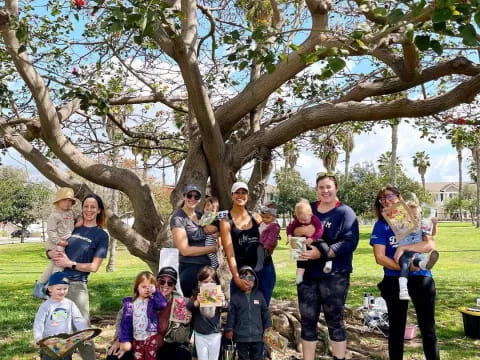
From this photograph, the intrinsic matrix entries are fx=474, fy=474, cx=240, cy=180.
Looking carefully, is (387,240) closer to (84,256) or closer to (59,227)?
(84,256)

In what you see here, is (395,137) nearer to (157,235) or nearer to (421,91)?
(421,91)

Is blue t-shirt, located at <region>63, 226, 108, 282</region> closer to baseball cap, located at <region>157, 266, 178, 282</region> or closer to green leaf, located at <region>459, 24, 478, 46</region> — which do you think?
baseball cap, located at <region>157, 266, 178, 282</region>

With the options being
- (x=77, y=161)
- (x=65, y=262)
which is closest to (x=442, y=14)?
(x=65, y=262)

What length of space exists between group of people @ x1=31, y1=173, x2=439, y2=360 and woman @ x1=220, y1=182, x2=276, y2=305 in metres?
0.01

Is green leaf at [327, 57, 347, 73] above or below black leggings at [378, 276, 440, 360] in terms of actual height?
above

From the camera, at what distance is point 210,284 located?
4211mm

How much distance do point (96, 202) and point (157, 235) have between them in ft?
6.82

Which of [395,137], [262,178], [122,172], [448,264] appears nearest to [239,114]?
[262,178]

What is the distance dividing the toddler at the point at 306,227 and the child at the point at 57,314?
6.47ft

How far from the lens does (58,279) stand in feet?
13.1

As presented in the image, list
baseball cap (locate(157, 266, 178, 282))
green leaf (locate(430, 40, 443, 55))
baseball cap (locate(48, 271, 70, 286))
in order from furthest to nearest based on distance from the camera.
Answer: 1. baseball cap (locate(157, 266, 178, 282))
2. baseball cap (locate(48, 271, 70, 286))
3. green leaf (locate(430, 40, 443, 55))

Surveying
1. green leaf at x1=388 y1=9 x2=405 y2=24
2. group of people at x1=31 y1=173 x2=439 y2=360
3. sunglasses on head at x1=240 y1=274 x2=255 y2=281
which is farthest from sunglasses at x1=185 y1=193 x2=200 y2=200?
green leaf at x1=388 y1=9 x2=405 y2=24

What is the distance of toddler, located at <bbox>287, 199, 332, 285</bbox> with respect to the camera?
13.7 ft

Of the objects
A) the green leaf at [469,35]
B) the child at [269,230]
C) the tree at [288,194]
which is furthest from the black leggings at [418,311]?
the tree at [288,194]
